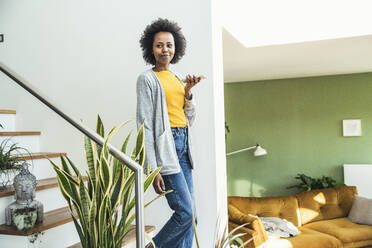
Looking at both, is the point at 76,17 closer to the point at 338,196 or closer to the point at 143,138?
the point at 143,138

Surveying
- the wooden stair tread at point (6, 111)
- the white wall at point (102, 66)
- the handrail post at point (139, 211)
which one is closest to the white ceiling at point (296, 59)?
the white wall at point (102, 66)

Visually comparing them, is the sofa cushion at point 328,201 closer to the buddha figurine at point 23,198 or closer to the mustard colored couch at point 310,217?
the mustard colored couch at point 310,217

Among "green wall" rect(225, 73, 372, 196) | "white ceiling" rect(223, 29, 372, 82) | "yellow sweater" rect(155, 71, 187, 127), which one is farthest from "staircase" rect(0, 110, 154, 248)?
"green wall" rect(225, 73, 372, 196)

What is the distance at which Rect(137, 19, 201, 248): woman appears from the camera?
195 cm

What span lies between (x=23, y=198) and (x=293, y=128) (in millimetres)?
5656

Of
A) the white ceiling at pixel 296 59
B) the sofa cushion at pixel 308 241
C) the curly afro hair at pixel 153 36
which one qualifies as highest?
the white ceiling at pixel 296 59

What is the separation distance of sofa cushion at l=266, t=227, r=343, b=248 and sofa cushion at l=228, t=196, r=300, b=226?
45cm

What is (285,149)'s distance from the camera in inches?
269

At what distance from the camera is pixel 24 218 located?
1.83 m

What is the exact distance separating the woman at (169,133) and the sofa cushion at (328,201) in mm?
4372

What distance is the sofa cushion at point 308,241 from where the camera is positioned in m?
4.92

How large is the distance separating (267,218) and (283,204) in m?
0.48

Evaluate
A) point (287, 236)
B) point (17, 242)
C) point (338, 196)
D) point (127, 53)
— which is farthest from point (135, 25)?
point (338, 196)

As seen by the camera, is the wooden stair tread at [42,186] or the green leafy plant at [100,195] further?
the wooden stair tread at [42,186]
